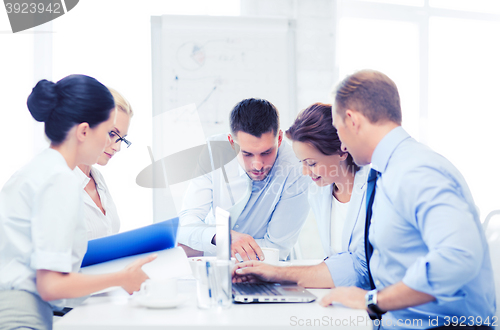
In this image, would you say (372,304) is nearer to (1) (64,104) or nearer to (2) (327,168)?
(2) (327,168)

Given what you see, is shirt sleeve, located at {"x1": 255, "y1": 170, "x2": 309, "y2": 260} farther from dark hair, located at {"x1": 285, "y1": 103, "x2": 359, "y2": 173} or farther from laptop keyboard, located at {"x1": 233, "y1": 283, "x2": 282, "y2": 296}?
laptop keyboard, located at {"x1": 233, "y1": 283, "x2": 282, "y2": 296}

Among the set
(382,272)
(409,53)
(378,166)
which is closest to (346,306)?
(382,272)

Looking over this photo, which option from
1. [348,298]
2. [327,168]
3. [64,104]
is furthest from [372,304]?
[64,104]

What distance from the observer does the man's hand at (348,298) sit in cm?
98

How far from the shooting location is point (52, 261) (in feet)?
3.14

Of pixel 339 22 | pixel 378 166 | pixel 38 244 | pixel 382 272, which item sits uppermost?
pixel 339 22

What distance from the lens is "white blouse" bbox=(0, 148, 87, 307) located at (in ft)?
3.18

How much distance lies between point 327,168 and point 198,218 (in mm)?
731

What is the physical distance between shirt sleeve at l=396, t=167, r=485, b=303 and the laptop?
288 millimetres

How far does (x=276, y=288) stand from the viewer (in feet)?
3.81

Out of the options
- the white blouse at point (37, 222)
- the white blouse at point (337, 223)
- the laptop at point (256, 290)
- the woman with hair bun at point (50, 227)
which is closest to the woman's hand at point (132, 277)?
the woman with hair bun at point (50, 227)

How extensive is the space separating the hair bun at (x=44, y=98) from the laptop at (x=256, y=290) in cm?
56

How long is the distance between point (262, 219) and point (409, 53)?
190 centimetres

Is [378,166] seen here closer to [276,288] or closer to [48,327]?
[276,288]
